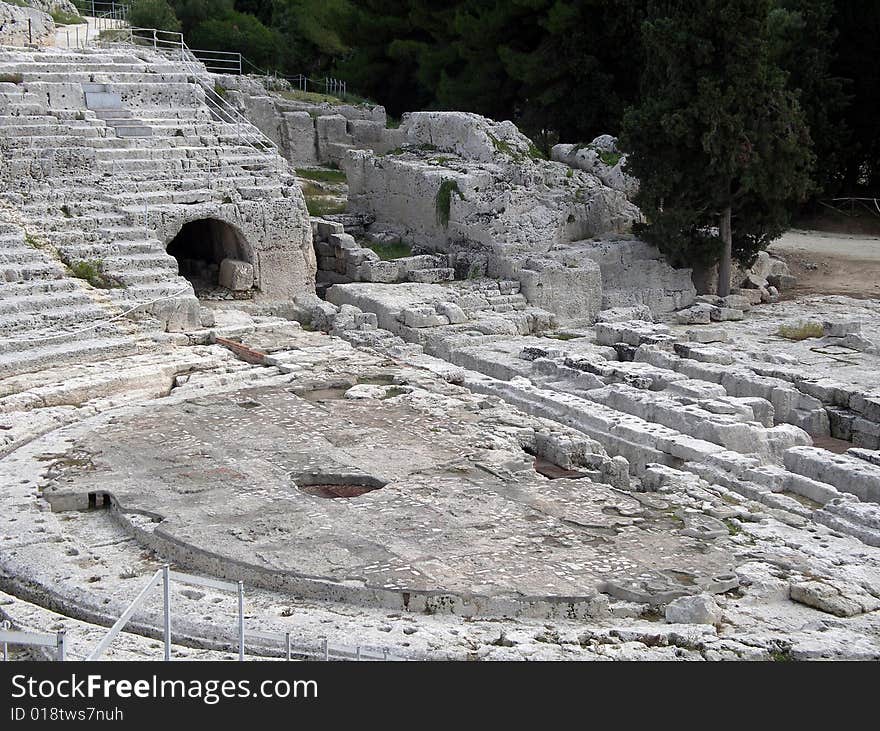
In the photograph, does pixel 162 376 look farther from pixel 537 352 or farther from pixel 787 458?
pixel 787 458

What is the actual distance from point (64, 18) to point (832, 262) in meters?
15.9

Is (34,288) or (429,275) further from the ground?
(34,288)

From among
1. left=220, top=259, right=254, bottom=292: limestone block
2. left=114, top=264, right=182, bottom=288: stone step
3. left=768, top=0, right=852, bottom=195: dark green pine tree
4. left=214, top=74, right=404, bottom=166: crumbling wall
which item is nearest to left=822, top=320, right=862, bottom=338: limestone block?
left=220, top=259, right=254, bottom=292: limestone block

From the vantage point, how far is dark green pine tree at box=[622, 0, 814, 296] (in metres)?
19.7

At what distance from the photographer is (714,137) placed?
19.5m

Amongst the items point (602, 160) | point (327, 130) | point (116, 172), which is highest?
point (327, 130)

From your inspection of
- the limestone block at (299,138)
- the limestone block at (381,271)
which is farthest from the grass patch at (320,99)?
the limestone block at (381,271)

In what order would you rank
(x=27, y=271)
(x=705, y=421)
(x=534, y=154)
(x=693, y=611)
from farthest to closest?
(x=534, y=154)
(x=27, y=271)
(x=705, y=421)
(x=693, y=611)

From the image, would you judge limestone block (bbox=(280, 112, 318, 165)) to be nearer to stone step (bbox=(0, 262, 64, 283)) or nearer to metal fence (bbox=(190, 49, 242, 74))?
metal fence (bbox=(190, 49, 242, 74))

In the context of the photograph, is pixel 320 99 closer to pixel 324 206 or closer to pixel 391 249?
pixel 324 206

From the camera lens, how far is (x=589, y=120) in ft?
89.6

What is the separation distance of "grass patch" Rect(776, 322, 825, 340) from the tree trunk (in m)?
2.41

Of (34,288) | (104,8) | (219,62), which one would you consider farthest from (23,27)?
(104,8)

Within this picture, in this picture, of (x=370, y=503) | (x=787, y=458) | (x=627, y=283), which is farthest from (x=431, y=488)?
(x=627, y=283)
